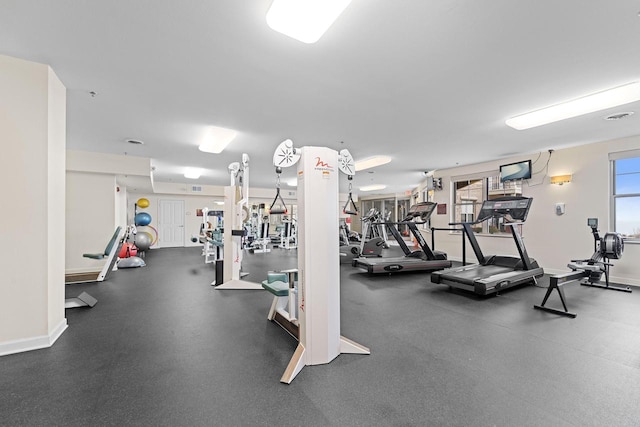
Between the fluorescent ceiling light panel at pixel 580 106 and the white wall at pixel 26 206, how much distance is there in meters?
5.59

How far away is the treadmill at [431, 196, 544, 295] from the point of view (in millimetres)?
4051

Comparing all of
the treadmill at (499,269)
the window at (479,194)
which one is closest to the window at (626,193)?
the window at (479,194)

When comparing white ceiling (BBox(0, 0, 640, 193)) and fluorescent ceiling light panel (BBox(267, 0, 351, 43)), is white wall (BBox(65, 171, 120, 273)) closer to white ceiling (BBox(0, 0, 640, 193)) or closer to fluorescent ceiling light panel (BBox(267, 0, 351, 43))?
white ceiling (BBox(0, 0, 640, 193))

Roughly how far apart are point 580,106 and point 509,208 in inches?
71.4

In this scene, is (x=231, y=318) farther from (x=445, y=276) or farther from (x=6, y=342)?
(x=445, y=276)

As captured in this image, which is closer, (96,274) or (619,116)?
(619,116)

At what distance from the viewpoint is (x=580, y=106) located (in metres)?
3.36

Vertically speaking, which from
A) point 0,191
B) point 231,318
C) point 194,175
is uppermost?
point 194,175

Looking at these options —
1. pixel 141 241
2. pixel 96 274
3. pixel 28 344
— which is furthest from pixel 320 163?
pixel 141 241

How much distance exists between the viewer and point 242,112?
3.66 metres

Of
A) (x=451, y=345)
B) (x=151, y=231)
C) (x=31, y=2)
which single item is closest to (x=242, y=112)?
(x=31, y=2)

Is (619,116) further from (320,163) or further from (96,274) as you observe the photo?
(96,274)

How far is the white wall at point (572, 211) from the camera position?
4.93 metres

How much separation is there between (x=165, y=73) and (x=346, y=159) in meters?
2.00
